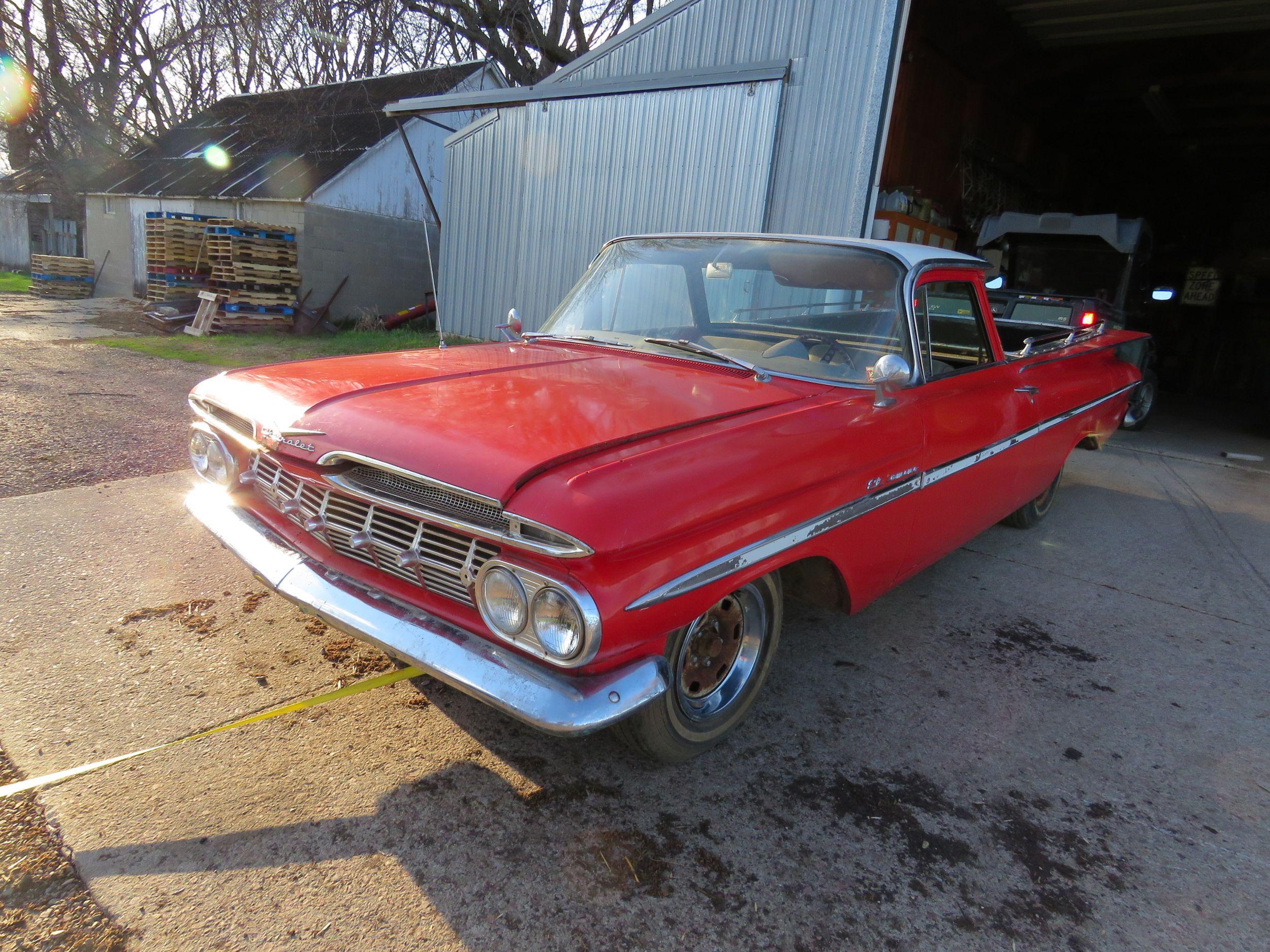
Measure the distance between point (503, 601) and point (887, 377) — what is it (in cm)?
153

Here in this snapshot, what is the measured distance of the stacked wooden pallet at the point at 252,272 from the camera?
12.1 meters

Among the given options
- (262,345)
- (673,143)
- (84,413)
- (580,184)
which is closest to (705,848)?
(84,413)

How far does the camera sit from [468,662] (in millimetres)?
1947

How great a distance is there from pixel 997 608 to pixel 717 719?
2002 millimetres

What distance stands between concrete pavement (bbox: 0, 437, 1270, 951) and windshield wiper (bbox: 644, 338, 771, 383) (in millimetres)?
1175

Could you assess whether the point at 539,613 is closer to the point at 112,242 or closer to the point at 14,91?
the point at 112,242

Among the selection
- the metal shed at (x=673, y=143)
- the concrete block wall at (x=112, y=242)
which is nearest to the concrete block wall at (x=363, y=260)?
the metal shed at (x=673, y=143)

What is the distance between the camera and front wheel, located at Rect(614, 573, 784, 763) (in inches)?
89.0

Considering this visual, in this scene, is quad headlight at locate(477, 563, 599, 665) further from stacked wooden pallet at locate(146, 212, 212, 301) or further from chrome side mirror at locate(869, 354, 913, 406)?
stacked wooden pallet at locate(146, 212, 212, 301)

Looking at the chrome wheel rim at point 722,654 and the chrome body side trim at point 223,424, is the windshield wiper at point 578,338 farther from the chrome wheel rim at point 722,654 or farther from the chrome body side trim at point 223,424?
the chrome body side trim at point 223,424

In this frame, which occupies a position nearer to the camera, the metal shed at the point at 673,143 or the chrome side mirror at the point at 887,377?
the chrome side mirror at the point at 887,377

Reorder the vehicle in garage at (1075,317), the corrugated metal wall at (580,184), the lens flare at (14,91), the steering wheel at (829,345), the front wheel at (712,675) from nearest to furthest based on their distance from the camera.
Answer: the front wheel at (712,675) < the steering wheel at (829,345) < the vehicle in garage at (1075,317) < the corrugated metal wall at (580,184) < the lens flare at (14,91)

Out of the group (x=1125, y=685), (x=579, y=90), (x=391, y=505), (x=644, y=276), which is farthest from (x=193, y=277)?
(x=1125, y=685)

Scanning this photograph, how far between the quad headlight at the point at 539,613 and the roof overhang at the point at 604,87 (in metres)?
7.66
